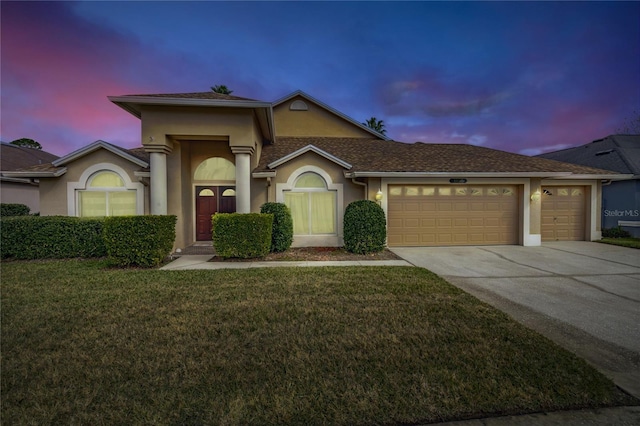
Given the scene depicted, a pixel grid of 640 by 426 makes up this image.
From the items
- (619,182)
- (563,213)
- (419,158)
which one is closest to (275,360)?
(419,158)

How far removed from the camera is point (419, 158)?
11719 mm

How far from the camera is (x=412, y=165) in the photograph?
10.8 meters

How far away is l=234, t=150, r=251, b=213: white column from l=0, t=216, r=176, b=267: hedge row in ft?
7.12

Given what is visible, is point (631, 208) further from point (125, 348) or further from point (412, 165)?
point (125, 348)

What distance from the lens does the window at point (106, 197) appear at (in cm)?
1034

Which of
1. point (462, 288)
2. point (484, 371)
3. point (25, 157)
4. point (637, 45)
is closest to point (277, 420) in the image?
point (484, 371)

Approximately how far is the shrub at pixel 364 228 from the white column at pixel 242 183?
3.77m

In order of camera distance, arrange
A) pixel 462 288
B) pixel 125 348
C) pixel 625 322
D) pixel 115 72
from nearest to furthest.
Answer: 1. pixel 125 348
2. pixel 625 322
3. pixel 462 288
4. pixel 115 72

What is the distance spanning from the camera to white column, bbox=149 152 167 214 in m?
8.97

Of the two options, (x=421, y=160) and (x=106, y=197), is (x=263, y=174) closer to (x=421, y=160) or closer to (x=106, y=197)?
(x=106, y=197)

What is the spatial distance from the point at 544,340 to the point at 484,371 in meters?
1.40

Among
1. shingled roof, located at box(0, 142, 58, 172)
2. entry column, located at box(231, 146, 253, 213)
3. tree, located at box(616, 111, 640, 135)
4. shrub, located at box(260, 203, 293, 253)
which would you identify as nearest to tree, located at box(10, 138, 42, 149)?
shingled roof, located at box(0, 142, 58, 172)

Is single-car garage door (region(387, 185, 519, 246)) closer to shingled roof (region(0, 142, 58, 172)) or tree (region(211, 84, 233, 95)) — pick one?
tree (region(211, 84, 233, 95))

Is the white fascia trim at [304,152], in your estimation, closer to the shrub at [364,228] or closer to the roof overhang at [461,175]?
the roof overhang at [461,175]
